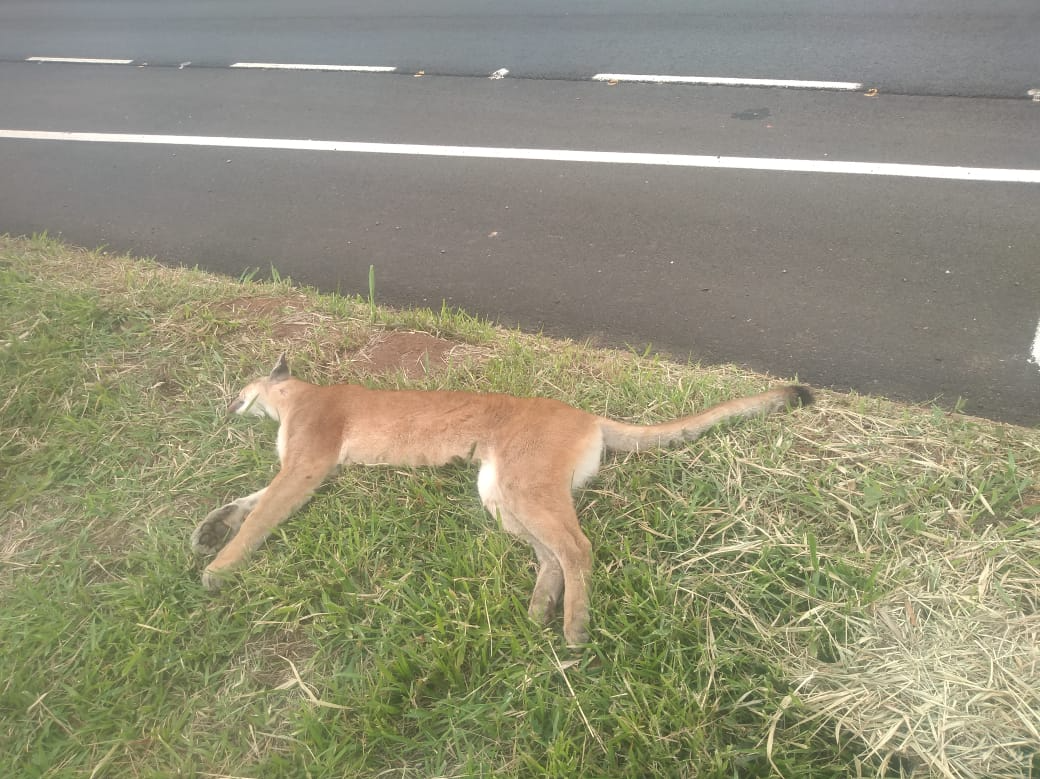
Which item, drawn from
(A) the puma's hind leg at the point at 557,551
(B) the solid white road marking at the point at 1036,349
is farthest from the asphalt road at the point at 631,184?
(A) the puma's hind leg at the point at 557,551

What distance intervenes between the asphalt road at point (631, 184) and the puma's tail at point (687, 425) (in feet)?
2.40

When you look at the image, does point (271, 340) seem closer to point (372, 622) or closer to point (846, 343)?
point (372, 622)

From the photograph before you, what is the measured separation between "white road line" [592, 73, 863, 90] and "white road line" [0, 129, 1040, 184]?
147 centimetres

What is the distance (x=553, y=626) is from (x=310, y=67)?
350 inches

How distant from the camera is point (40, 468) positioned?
423 centimetres

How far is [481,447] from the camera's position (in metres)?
3.76

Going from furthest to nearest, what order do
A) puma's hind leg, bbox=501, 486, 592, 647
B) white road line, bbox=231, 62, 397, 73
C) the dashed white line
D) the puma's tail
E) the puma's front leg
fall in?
white road line, bbox=231, 62, 397, 73 → the dashed white line → the puma's tail → the puma's front leg → puma's hind leg, bbox=501, 486, 592, 647

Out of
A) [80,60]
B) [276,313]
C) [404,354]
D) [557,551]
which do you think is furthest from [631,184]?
[80,60]

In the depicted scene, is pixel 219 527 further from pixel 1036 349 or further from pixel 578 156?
pixel 578 156

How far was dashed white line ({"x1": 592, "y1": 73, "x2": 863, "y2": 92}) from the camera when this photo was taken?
24.2ft

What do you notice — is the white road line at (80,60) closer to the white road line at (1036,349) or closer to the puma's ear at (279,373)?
the puma's ear at (279,373)

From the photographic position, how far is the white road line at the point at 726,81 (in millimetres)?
7390

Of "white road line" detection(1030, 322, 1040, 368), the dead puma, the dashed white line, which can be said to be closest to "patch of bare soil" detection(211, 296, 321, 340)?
the dead puma

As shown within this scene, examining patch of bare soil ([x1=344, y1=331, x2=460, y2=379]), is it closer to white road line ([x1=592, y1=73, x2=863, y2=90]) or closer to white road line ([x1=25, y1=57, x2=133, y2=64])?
white road line ([x1=592, y1=73, x2=863, y2=90])
